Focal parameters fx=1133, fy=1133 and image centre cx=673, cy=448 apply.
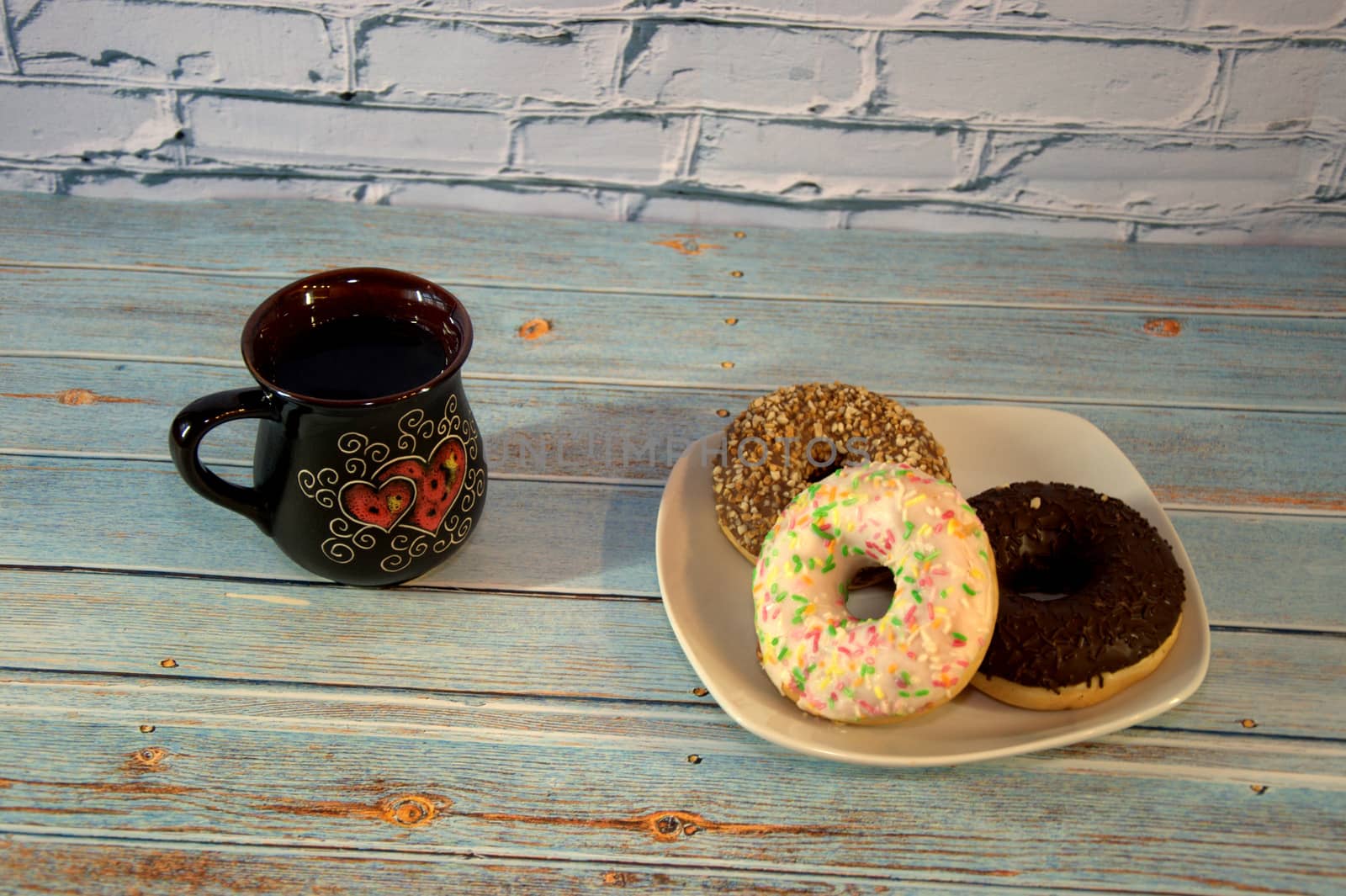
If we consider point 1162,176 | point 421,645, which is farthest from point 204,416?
point 1162,176

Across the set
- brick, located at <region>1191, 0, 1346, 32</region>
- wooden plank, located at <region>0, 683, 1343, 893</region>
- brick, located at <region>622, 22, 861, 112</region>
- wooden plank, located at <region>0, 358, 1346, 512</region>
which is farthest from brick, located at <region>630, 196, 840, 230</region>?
wooden plank, located at <region>0, 683, 1343, 893</region>

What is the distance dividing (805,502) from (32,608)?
609 millimetres

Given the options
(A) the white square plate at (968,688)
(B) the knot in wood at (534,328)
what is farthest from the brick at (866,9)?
(A) the white square plate at (968,688)

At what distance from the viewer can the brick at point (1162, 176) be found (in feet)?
4.46

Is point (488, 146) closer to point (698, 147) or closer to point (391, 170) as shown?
point (391, 170)

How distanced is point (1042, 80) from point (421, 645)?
95 cm

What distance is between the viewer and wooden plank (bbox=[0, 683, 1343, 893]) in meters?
0.74

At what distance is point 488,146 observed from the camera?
1.37 meters

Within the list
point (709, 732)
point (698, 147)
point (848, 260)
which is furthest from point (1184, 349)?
point (709, 732)

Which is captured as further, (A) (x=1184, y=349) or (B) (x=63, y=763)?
(A) (x=1184, y=349)

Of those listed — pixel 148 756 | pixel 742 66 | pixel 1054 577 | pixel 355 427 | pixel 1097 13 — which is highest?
pixel 1097 13

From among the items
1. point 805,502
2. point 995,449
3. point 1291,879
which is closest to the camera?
point 1291,879

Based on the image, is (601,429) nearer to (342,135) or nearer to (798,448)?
(798,448)

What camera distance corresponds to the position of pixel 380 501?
826 millimetres
